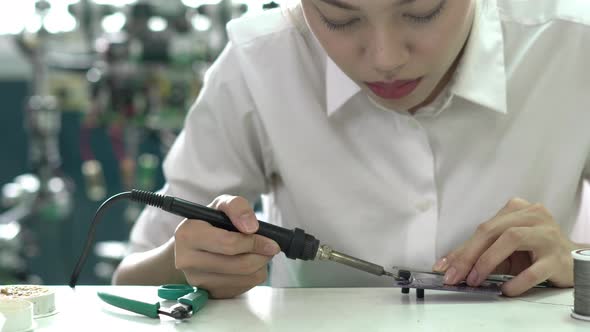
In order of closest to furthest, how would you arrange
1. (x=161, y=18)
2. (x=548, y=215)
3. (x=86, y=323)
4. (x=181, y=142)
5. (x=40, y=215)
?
(x=86, y=323)
(x=548, y=215)
(x=181, y=142)
(x=161, y=18)
(x=40, y=215)

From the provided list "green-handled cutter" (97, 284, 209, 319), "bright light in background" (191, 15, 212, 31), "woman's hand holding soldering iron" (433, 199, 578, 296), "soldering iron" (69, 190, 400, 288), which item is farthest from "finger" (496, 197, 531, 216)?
"bright light in background" (191, 15, 212, 31)

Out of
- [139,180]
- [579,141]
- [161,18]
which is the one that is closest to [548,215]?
[579,141]

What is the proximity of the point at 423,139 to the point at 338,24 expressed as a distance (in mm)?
268

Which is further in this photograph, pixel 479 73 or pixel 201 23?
pixel 201 23

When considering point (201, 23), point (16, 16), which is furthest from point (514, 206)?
point (16, 16)

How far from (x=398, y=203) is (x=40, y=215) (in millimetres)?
1502

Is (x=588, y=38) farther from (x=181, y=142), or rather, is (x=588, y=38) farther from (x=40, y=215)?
(x=40, y=215)

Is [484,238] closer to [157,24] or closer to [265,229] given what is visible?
[265,229]

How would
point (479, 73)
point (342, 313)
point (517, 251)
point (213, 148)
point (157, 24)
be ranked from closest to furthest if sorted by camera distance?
point (342, 313)
point (517, 251)
point (479, 73)
point (213, 148)
point (157, 24)

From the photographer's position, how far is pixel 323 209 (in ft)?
3.68

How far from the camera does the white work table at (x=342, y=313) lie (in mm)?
740

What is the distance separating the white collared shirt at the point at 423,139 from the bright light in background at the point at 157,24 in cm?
100

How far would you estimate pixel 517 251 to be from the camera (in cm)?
91

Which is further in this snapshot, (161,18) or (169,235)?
(161,18)
